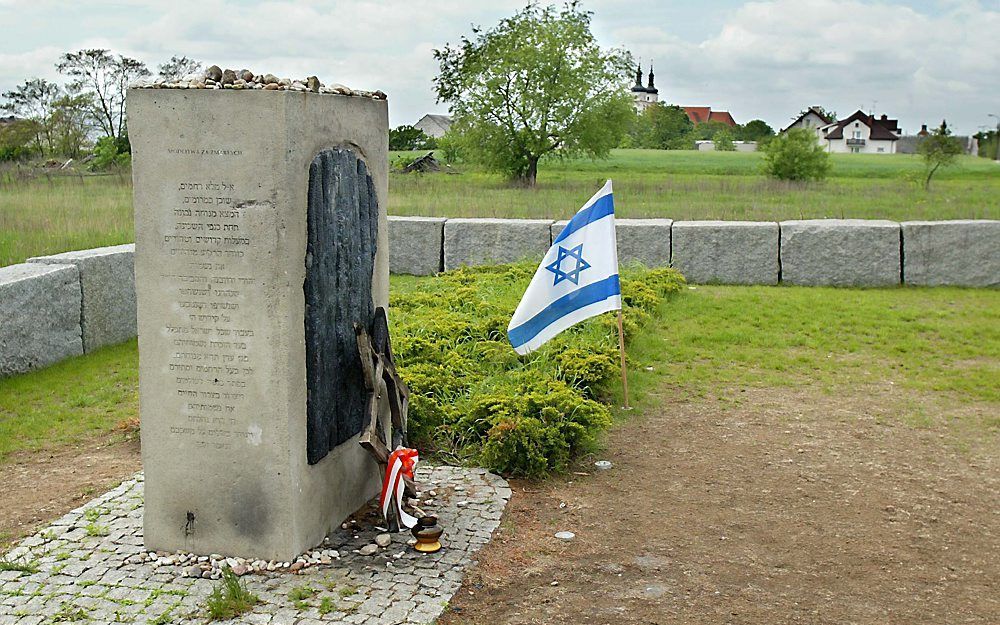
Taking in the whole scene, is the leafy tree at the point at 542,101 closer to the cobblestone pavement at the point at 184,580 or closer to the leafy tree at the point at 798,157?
the leafy tree at the point at 798,157

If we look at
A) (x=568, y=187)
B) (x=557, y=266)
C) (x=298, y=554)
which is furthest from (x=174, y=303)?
(x=568, y=187)

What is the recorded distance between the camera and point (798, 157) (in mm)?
32531

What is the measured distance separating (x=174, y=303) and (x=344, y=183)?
1024mm

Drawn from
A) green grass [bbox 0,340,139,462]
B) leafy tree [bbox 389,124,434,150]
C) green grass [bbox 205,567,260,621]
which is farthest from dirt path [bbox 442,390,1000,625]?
leafy tree [bbox 389,124,434,150]

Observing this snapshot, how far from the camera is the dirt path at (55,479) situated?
5.67 meters

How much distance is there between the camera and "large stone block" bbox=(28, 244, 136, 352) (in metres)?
9.23

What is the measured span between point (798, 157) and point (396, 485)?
1170 inches

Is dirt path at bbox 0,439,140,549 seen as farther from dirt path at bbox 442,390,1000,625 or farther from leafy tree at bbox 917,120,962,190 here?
leafy tree at bbox 917,120,962,190

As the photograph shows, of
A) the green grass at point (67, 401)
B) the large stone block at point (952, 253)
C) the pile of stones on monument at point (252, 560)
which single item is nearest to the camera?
the pile of stones on monument at point (252, 560)

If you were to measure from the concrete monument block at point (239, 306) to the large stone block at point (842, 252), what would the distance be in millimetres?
9131

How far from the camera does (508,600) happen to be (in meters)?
4.73

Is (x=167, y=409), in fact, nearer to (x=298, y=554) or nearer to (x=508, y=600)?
(x=298, y=554)

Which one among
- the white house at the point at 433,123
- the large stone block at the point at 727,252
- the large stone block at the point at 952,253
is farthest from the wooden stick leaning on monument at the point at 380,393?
the white house at the point at 433,123

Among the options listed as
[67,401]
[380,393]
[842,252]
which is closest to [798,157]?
[842,252]
